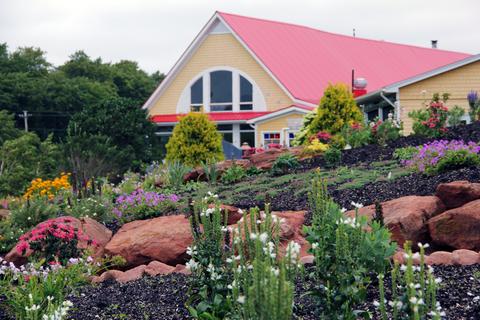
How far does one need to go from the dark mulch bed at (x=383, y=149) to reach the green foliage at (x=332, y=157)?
12 centimetres

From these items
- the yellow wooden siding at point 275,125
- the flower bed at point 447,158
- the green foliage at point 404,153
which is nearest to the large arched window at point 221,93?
the yellow wooden siding at point 275,125

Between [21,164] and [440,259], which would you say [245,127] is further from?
[440,259]

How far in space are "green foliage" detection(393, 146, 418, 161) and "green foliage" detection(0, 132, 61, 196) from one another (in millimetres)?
13744

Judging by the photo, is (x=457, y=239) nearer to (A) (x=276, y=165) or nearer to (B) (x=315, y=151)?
(A) (x=276, y=165)

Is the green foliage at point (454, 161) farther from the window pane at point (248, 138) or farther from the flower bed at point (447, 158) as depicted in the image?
the window pane at point (248, 138)

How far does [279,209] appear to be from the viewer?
37.1 ft

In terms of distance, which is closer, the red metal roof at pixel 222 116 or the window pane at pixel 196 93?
the red metal roof at pixel 222 116

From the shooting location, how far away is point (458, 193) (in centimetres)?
945

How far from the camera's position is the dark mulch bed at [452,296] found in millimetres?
5746

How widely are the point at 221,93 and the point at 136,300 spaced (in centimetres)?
2742

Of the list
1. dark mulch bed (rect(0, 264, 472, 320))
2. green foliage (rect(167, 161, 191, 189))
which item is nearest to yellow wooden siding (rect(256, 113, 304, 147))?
green foliage (rect(167, 161, 191, 189))

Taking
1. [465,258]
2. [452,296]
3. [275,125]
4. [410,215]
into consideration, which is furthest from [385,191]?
[275,125]

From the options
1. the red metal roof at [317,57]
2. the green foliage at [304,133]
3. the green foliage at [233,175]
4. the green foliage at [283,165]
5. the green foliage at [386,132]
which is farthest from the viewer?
the red metal roof at [317,57]

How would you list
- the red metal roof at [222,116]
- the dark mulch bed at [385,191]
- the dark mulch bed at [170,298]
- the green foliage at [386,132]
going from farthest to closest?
the red metal roof at [222,116], the green foliage at [386,132], the dark mulch bed at [385,191], the dark mulch bed at [170,298]
